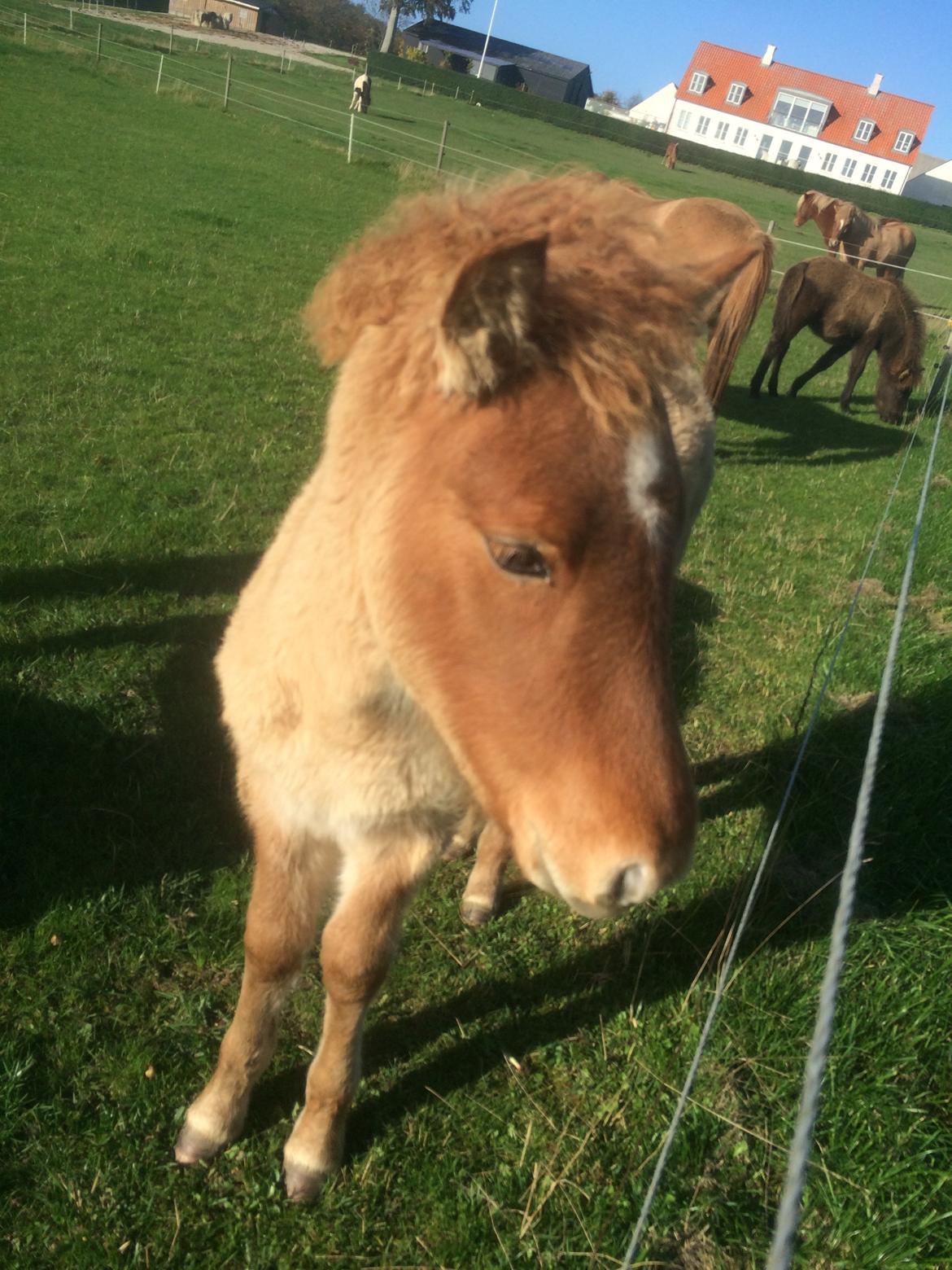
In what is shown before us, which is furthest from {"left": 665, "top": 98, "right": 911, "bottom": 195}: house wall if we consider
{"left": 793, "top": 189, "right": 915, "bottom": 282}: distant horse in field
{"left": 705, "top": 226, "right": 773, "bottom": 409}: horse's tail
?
{"left": 705, "top": 226, "right": 773, "bottom": 409}: horse's tail

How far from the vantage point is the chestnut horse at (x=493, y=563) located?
61.3 inches

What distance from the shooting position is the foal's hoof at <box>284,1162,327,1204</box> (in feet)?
8.19

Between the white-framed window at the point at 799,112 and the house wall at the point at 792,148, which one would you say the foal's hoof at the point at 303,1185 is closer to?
the house wall at the point at 792,148

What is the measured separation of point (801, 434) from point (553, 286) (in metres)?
11.2

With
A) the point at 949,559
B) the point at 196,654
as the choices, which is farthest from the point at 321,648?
the point at 949,559

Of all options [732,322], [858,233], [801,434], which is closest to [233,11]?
[858,233]

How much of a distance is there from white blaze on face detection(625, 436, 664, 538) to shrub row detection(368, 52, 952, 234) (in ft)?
188

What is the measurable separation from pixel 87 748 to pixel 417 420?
2.73 meters

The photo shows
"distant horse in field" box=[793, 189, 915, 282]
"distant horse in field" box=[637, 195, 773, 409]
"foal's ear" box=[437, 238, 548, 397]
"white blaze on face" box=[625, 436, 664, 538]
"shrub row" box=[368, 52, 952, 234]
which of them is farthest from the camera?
"shrub row" box=[368, 52, 952, 234]

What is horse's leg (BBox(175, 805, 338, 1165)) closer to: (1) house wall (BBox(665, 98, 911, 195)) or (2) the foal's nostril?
(2) the foal's nostril

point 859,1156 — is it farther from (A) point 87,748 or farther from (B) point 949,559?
(B) point 949,559

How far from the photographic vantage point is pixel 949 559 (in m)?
7.36

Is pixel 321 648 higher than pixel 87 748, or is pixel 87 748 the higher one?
pixel 321 648

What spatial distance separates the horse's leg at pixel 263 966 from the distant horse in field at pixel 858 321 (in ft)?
41.9
